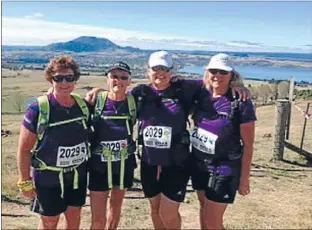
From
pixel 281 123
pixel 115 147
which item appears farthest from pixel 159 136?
pixel 281 123

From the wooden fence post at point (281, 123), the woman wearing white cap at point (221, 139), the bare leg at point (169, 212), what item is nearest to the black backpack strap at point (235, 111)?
the woman wearing white cap at point (221, 139)

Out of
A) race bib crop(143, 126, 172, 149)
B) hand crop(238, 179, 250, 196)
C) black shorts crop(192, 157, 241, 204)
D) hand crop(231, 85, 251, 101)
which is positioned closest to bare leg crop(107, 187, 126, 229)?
race bib crop(143, 126, 172, 149)

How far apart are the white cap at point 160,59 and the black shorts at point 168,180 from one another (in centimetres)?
124

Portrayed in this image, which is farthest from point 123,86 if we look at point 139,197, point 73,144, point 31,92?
point 31,92

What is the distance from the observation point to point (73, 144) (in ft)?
15.4

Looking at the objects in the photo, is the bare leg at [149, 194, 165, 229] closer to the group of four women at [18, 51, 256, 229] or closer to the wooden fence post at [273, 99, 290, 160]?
the group of four women at [18, 51, 256, 229]

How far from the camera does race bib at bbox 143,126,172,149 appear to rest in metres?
5.13

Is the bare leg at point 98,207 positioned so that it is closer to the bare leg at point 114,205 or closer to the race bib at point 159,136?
the bare leg at point 114,205

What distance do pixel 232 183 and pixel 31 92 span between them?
4898 inches

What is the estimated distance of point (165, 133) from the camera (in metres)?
5.13

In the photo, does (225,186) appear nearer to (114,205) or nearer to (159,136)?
(159,136)

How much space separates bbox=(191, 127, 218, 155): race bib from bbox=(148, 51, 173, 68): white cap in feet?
2.85

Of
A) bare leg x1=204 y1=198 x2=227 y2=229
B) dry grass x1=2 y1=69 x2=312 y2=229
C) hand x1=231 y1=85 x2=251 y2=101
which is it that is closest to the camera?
hand x1=231 y1=85 x2=251 y2=101

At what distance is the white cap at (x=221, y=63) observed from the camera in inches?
192
